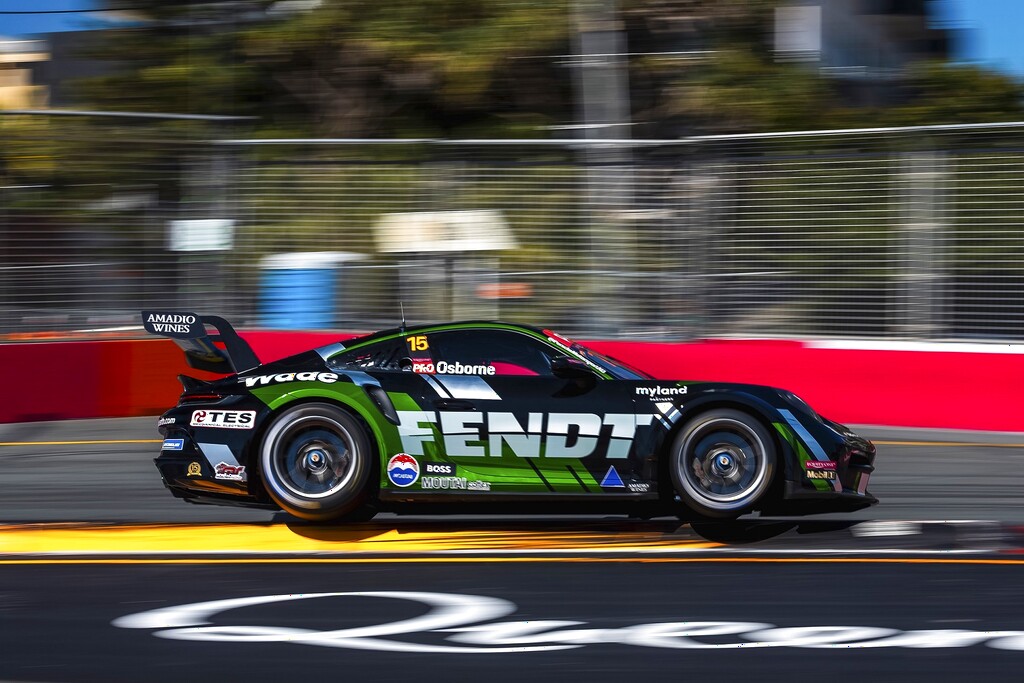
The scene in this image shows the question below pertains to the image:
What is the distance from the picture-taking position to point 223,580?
6.27 meters

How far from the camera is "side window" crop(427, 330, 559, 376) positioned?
23.9 ft

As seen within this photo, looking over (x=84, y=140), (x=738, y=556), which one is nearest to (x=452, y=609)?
(x=738, y=556)

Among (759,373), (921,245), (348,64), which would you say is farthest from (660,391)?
(348,64)

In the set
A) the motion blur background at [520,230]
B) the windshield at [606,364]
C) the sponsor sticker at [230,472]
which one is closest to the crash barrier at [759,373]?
the motion blur background at [520,230]

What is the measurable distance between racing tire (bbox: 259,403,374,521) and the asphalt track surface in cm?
22

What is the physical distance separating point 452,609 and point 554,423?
1641mm

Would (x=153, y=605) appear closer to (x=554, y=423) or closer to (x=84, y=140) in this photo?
(x=554, y=423)

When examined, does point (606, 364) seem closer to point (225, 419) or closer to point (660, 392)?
point (660, 392)

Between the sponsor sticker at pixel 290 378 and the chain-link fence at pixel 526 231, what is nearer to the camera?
Answer: the sponsor sticker at pixel 290 378

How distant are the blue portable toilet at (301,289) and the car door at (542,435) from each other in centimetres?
612

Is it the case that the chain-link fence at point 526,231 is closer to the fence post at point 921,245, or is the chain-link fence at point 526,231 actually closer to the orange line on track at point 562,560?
the fence post at point 921,245

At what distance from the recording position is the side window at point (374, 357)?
24.1ft

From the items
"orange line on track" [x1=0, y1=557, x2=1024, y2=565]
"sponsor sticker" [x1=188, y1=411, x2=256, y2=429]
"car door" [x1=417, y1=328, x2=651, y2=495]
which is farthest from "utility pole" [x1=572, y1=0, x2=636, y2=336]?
"orange line on track" [x1=0, y1=557, x2=1024, y2=565]

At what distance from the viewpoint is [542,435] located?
7047 millimetres
